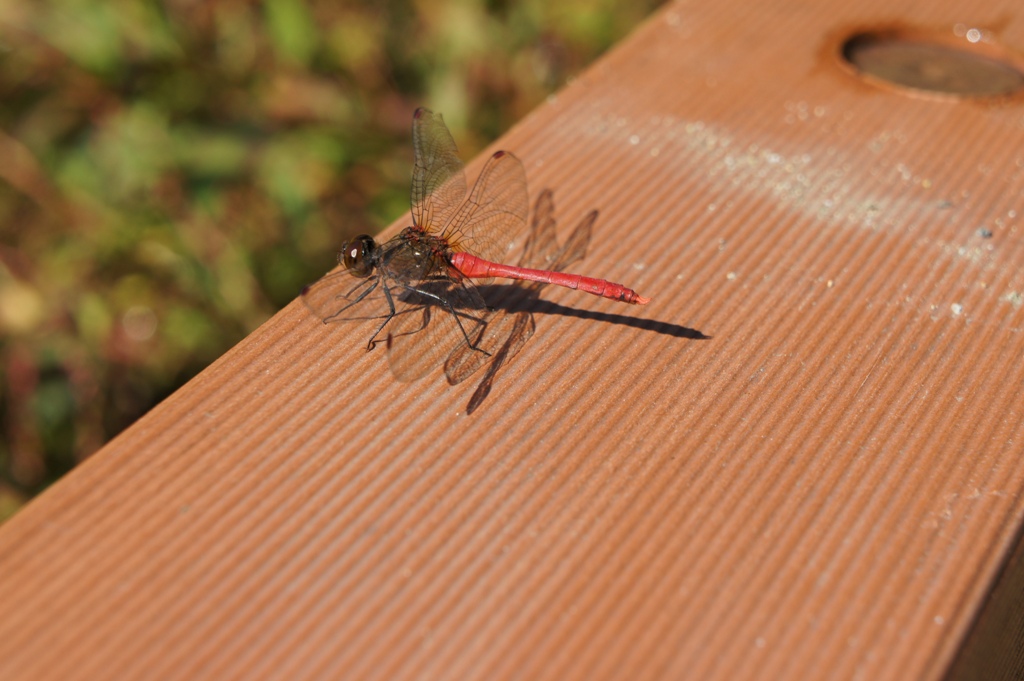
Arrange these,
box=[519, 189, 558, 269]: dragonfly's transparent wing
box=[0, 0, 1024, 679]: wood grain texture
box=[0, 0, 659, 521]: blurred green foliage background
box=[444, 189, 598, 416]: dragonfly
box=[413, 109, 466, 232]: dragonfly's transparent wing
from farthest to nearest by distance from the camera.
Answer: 1. box=[0, 0, 659, 521]: blurred green foliage background
2. box=[413, 109, 466, 232]: dragonfly's transparent wing
3. box=[519, 189, 558, 269]: dragonfly's transparent wing
4. box=[444, 189, 598, 416]: dragonfly
5. box=[0, 0, 1024, 679]: wood grain texture

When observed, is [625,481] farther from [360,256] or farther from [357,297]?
[360,256]

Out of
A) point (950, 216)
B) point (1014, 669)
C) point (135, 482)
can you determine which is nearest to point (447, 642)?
point (135, 482)

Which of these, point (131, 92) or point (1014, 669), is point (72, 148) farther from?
point (1014, 669)

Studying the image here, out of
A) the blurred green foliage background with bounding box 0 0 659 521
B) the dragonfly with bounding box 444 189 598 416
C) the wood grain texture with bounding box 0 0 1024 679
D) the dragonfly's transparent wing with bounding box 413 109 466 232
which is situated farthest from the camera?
the blurred green foliage background with bounding box 0 0 659 521

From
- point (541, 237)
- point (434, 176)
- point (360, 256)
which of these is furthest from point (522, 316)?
point (434, 176)

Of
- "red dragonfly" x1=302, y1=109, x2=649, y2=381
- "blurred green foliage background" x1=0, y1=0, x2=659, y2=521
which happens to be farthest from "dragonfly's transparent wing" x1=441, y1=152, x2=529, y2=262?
"blurred green foliage background" x1=0, y1=0, x2=659, y2=521

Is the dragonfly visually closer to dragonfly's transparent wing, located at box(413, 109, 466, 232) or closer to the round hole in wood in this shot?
dragonfly's transparent wing, located at box(413, 109, 466, 232)
